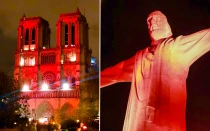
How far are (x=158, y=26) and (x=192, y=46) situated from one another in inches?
18.6

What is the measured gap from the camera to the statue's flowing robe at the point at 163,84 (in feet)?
12.0

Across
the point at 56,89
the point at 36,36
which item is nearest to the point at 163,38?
the point at 56,89

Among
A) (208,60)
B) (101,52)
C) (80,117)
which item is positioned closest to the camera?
(208,60)

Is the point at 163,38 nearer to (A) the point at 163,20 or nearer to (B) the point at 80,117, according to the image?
(A) the point at 163,20

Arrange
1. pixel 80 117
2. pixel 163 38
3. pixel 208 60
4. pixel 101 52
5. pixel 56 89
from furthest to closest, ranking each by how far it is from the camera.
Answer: pixel 56 89 < pixel 80 117 < pixel 101 52 < pixel 163 38 < pixel 208 60

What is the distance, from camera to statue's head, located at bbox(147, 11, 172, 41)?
3849mm

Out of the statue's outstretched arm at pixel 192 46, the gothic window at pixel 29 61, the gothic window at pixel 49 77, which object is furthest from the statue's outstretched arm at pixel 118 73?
the gothic window at pixel 29 61

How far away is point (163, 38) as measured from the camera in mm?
3877

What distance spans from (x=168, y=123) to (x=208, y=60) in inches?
32.2

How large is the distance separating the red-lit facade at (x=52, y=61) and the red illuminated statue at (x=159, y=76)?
1504 cm

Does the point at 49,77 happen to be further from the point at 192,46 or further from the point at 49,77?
the point at 192,46

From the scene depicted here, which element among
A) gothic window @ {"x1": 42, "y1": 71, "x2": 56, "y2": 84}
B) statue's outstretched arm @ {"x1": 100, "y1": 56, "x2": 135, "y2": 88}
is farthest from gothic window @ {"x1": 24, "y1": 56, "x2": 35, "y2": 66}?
statue's outstretched arm @ {"x1": 100, "y1": 56, "x2": 135, "y2": 88}

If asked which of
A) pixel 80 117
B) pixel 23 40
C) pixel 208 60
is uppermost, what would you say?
pixel 23 40

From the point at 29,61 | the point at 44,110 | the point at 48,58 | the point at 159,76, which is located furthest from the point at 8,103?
the point at 48,58
